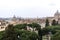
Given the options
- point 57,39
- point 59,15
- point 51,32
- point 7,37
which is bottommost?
point 59,15

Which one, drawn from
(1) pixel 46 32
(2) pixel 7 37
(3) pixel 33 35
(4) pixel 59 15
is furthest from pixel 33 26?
(4) pixel 59 15

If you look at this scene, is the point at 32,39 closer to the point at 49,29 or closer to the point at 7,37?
the point at 7,37

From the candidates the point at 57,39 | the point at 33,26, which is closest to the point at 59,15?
the point at 33,26

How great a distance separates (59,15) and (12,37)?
82.5m

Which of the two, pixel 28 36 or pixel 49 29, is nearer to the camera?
pixel 28 36

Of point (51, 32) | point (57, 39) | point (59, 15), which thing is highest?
point (57, 39)

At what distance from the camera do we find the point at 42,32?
39.3m

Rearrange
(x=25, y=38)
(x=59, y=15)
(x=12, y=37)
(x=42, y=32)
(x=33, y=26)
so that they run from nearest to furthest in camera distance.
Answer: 1. (x=12, y=37)
2. (x=25, y=38)
3. (x=42, y=32)
4. (x=33, y=26)
5. (x=59, y=15)

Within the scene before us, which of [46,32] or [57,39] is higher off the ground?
[57,39]

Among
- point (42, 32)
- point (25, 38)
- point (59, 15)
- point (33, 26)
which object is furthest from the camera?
point (59, 15)

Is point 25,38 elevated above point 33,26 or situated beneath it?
elevated above

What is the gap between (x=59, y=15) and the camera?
101625mm

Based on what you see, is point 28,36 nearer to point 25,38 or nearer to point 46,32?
point 25,38

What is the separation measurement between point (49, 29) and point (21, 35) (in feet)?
51.1
